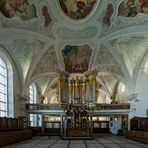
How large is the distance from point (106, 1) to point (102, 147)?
864 cm

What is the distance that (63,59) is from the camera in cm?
2384

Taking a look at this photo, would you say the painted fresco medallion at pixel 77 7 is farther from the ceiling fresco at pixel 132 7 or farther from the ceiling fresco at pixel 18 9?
the ceiling fresco at pixel 18 9

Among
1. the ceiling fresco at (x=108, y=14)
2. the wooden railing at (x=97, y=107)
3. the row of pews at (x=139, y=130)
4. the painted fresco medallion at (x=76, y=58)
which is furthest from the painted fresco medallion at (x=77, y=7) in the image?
the wooden railing at (x=97, y=107)

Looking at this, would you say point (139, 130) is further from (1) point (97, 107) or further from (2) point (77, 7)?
(2) point (77, 7)

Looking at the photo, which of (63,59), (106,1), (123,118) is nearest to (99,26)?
(106,1)

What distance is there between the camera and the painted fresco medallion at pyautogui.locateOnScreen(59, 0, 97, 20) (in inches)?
687

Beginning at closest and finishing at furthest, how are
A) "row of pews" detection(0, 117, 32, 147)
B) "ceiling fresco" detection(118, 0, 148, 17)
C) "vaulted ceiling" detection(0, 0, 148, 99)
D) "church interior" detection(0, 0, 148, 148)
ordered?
"row of pews" detection(0, 117, 32, 147) < "ceiling fresco" detection(118, 0, 148, 17) < "church interior" detection(0, 0, 148, 148) < "vaulted ceiling" detection(0, 0, 148, 99)

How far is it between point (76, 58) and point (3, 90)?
6477 mm

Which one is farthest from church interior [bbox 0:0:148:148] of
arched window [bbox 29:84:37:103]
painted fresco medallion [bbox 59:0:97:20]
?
arched window [bbox 29:84:37:103]

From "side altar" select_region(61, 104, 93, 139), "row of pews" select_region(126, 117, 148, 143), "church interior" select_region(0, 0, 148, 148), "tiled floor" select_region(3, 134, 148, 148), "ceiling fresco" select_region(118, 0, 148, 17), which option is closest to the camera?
"tiled floor" select_region(3, 134, 148, 148)

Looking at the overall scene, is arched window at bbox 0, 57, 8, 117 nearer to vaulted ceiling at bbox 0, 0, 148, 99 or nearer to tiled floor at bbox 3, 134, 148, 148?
vaulted ceiling at bbox 0, 0, 148, 99

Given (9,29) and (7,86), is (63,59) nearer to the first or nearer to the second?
(7,86)

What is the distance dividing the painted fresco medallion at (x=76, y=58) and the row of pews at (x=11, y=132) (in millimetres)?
6693

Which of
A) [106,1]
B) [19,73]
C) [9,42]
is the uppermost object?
[106,1]
